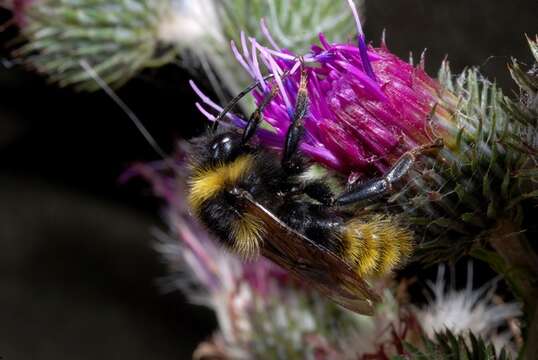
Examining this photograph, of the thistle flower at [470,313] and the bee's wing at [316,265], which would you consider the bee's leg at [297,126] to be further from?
the thistle flower at [470,313]

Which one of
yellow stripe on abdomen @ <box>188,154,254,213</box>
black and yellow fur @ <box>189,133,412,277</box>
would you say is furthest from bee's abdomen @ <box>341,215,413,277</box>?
yellow stripe on abdomen @ <box>188,154,254,213</box>

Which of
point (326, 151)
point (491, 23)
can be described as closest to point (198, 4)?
point (491, 23)

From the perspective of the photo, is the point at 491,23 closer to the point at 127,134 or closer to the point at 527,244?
the point at 527,244

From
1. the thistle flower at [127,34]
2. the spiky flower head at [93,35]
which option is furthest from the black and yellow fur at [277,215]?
the spiky flower head at [93,35]

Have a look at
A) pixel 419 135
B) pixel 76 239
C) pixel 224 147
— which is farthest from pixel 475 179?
pixel 76 239

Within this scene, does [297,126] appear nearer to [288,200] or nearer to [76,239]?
[288,200]

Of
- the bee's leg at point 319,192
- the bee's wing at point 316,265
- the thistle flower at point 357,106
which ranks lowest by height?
the bee's wing at point 316,265
